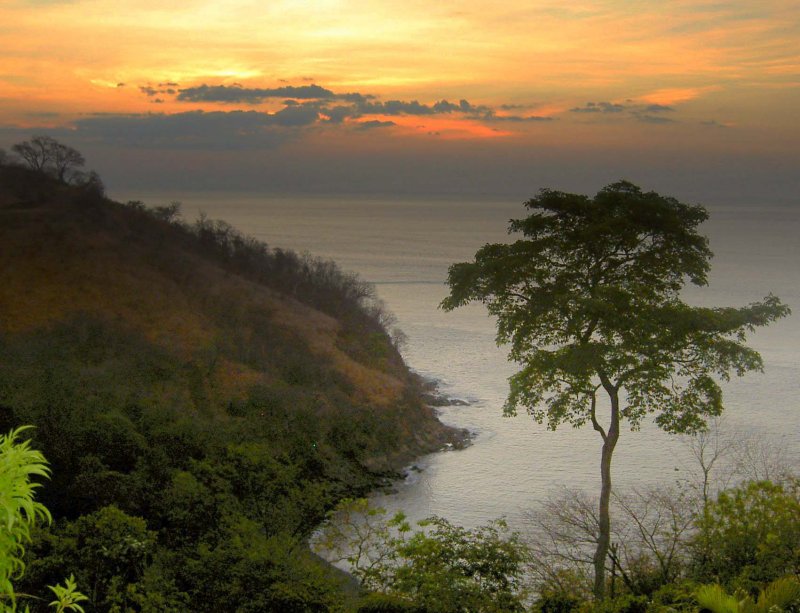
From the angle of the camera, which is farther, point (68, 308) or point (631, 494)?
point (68, 308)

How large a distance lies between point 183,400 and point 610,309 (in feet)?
133

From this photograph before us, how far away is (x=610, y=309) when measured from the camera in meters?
29.4

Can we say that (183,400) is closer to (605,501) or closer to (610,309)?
(605,501)

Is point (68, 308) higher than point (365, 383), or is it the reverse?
point (68, 308)

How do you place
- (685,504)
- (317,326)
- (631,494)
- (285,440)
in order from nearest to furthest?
(685,504)
(631,494)
(285,440)
(317,326)

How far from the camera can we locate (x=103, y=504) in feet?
110

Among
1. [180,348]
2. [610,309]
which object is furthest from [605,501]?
[180,348]

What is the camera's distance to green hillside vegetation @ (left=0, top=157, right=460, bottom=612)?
24609 millimetres

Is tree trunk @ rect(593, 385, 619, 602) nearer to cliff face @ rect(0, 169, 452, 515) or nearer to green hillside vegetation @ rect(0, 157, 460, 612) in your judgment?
green hillside vegetation @ rect(0, 157, 460, 612)

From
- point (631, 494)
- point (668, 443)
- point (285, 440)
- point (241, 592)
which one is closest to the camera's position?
point (241, 592)

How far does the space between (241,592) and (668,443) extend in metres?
45.8

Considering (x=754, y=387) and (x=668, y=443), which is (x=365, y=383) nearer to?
(x=668, y=443)

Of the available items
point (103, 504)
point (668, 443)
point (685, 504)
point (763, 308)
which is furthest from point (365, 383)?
point (763, 308)

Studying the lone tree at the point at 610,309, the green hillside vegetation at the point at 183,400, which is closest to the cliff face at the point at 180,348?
the green hillside vegetation at the point at 183,400
